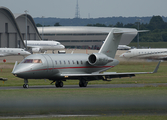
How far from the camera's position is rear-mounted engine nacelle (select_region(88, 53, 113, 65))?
99.0 ft

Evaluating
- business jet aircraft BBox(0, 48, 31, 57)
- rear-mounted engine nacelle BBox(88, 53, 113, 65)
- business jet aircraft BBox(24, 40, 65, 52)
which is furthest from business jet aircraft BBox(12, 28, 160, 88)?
business jet aircraft BBox(24, 40, 65, 52)

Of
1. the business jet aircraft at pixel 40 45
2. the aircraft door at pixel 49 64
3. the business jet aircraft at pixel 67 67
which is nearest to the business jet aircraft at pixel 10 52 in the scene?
the business jet aircraft at pixel 40 45

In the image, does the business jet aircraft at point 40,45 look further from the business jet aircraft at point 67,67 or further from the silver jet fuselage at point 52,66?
the silver jet fuselage at point 52,66

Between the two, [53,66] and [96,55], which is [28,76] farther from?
[96,55]

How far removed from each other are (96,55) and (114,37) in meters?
4.05

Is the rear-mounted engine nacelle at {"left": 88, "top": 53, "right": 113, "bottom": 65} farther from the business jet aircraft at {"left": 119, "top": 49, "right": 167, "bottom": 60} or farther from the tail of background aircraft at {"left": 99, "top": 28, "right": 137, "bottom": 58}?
the business jet aircraft at {"left": 119, "top": 49, "right": 167, "bottom": 60}

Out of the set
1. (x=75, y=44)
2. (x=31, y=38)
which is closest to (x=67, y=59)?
(x=31, y=38)

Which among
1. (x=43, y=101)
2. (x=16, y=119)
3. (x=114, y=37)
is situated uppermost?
(x=114, y=37)

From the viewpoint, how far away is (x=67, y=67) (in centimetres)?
2903

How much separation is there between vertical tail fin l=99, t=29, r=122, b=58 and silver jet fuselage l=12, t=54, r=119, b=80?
1.92m

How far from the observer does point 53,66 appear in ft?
91.9

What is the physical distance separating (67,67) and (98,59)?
3009mm

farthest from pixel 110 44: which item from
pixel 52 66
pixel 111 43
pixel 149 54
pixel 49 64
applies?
pixel 149 54

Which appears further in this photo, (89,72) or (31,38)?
(31,38)
